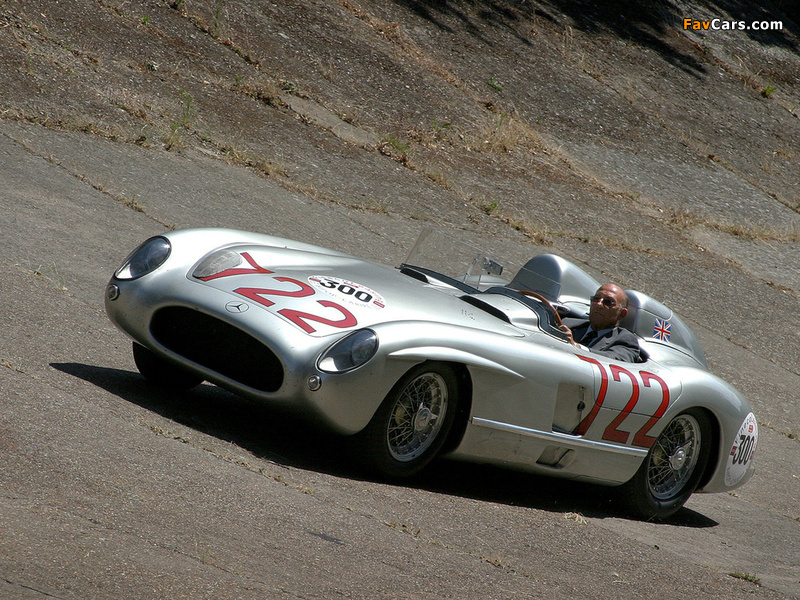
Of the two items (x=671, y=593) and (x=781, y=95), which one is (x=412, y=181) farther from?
(x=781, y=95)

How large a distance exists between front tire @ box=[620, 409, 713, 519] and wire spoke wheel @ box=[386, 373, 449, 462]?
1.55 m

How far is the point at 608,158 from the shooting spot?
16.1 metres

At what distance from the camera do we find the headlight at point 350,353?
4719 mm

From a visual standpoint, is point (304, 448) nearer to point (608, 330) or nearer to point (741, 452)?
point (608, 330)

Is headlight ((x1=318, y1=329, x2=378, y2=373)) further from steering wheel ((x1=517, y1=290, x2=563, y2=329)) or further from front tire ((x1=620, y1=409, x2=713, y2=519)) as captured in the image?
front tire ((x1=620, y1=409, x2=713, y2=519))

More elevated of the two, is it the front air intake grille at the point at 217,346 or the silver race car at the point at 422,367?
the silver race car at the point at 422,367

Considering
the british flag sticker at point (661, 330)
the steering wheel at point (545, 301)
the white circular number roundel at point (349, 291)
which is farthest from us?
the british flag sticker at point (661, 330)

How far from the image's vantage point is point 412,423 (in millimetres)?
5039

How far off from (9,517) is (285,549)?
3.16 feet

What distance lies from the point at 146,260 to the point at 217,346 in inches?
29.2

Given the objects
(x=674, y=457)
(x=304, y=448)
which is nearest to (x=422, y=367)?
(x=304, y=448)

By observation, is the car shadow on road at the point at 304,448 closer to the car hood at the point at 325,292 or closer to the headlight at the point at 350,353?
the headlight at the point at 350,353
